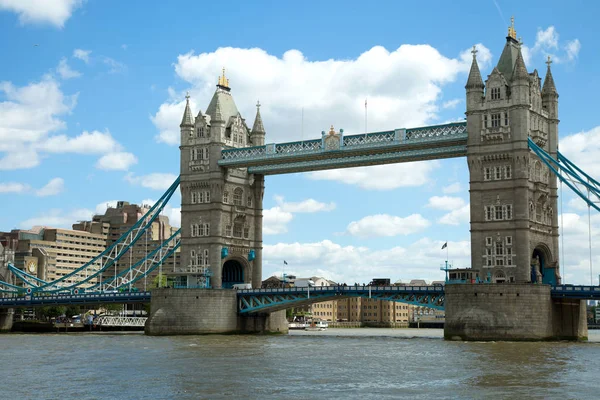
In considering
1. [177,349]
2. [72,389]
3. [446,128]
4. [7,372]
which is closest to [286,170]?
[446,128]

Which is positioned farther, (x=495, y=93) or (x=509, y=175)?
(x=495, y=93)

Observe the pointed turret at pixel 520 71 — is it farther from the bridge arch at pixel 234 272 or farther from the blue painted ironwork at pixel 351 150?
the bridge arch at pixel 234 272

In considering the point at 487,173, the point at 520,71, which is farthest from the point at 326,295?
the point at 520,71

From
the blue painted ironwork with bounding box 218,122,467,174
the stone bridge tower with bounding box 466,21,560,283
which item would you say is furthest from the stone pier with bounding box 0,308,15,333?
the stone bridge tower with bounding box 466,21,560,283

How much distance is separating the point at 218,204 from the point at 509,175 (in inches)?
1363

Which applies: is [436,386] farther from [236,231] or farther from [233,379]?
[236,231]

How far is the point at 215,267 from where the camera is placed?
104062mm

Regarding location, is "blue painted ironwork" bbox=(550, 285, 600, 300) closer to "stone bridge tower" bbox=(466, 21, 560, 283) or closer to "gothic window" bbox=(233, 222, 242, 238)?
"stone bridge tower" bbox=(466, 21, 560, 283)

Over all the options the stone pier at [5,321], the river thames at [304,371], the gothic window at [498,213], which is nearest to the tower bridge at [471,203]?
the gothic window at [498,213]

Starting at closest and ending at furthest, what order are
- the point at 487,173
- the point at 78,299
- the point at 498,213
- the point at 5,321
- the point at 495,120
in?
the point at 498,213
the point at 495,120
the point at 487,173
the point at 78,299
the point at 5,321

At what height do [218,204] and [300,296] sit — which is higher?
[218,204]

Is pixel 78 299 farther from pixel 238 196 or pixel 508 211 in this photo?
pixel 508 211

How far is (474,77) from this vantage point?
291 ft

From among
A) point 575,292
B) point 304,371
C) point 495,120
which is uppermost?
point 495,120
